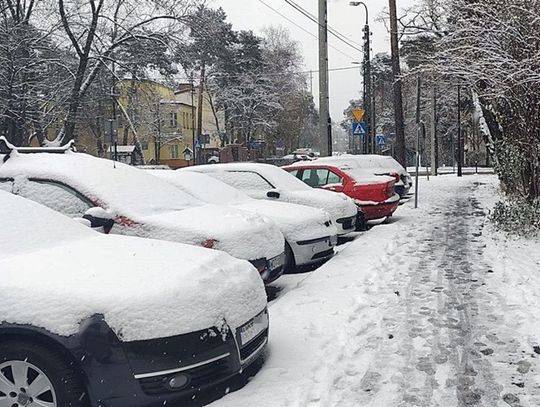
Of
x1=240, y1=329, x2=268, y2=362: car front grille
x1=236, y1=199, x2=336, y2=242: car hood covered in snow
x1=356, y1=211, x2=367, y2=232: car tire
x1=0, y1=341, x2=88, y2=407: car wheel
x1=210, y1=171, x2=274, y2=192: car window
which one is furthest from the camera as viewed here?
x1=356, y1=211, x2=367, y2=232: car tire

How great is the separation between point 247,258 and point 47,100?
23.8 metres

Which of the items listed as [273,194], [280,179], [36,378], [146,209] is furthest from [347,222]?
[36,378]

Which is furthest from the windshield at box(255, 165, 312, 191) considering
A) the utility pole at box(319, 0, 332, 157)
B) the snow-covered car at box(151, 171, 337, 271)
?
Answer: the utility pole at box(319, 0, 332, 157)

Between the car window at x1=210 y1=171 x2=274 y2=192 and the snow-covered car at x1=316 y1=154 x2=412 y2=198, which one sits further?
the snow-covered car at x1=316 y1=154 x2=412 y2=198

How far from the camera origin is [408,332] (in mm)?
5309

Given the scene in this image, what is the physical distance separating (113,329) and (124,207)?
2.75 meters

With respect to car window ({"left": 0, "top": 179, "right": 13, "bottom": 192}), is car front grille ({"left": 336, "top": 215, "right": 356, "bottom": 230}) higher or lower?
lower

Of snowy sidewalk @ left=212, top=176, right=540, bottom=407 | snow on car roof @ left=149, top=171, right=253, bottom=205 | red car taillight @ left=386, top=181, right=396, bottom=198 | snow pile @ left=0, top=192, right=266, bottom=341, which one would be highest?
snow on car roof @ left=149, top=171, right=253, bottom=205

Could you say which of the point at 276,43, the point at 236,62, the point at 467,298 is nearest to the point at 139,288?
the point at 467,298

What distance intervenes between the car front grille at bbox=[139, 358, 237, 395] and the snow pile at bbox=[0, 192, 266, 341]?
25cm

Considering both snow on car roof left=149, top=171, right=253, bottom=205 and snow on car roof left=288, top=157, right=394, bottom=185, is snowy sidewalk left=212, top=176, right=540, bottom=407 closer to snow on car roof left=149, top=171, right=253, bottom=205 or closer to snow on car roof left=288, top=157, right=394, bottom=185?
snow on car roof left=149, top=171, right=253, bottom=205

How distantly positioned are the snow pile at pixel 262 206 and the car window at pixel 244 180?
0.74 metres

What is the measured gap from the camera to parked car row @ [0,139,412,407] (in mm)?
3414

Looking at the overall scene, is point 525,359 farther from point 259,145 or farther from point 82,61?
point 259,145
